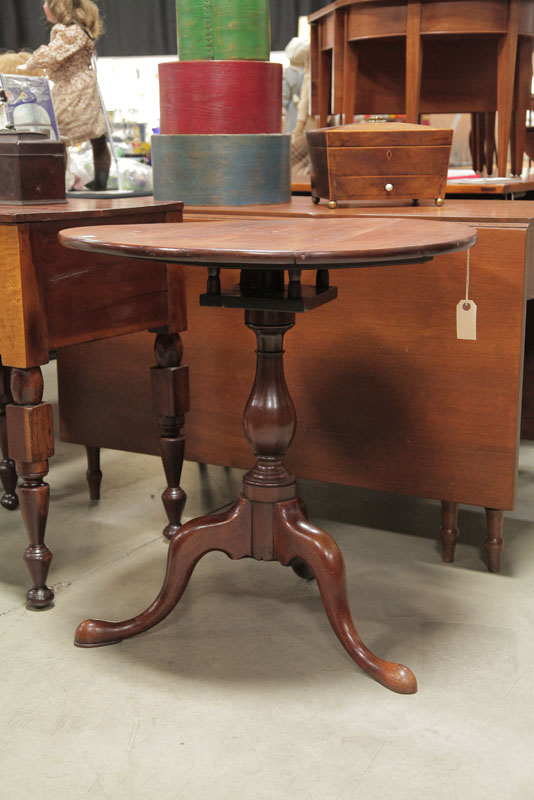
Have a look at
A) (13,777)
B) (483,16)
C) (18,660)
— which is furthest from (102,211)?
(483,16)

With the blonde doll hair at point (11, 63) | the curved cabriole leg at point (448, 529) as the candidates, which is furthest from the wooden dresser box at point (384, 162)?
the blonde doll hair at point (11, 63)

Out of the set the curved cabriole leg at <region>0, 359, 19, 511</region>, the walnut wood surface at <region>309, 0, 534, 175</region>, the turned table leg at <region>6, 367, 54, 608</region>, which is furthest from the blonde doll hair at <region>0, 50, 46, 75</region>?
the turned table leg at <region>6, 367, 54, 608</region>

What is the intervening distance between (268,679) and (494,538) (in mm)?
664

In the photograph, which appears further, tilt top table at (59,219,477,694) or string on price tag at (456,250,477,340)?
string on price tag at (456,250,477,340)

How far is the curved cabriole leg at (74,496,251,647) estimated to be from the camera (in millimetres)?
1649

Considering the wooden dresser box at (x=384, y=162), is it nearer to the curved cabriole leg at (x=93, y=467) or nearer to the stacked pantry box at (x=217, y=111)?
the stacked pantry box at (x=217, y=111)

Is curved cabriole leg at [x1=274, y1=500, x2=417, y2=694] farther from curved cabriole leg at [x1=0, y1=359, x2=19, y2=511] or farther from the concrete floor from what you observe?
curved cabriole leg at [x1=0, y1=359, x2=19, y2=511]

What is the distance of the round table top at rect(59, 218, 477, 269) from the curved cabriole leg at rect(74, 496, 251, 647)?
489 millimetres

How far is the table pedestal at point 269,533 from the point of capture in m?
1.56

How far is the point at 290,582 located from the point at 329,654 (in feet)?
1.05

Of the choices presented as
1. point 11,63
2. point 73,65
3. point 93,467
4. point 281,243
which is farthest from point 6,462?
point 11,63

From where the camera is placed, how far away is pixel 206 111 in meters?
2.24

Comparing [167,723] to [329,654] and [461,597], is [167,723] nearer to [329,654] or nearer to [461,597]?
[329,654]

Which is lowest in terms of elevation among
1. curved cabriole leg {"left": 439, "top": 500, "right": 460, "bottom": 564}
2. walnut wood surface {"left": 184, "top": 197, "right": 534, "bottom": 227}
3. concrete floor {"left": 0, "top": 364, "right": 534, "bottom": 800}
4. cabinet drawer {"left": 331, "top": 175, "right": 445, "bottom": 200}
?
concrete floor {"left": 0, "top": 364, "right": 534, "bottom": 800}
